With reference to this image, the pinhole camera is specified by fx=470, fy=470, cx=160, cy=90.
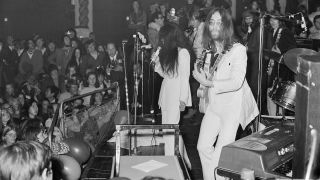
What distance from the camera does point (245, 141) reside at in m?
3.90

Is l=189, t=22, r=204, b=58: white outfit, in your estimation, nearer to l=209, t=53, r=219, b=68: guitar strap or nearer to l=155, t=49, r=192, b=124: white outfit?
l=155, t=49, r=192, b=124: white outfit

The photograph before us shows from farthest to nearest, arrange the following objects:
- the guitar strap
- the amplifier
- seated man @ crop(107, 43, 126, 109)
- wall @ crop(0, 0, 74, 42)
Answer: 1. wall @ crop(0, 0, 74, 42)
2. seated man @ crop(107, 43, 126, 109)
3. the guitar strap
4. the amplifier

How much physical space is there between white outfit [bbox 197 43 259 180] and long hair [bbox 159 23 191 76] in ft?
4.76

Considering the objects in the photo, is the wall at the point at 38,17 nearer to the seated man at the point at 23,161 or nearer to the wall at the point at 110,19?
the wall at the point at 110,19

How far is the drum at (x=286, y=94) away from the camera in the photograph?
17.4 ft

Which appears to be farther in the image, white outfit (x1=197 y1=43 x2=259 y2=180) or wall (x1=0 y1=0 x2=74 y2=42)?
wall (x1=0 y1=0 x2=74 y2=42)

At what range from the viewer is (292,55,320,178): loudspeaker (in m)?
2.75

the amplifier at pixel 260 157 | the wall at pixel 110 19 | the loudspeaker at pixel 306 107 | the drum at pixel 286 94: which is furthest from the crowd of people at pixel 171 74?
the loudspeaker at pixel 306 107

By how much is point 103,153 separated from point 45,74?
468cm

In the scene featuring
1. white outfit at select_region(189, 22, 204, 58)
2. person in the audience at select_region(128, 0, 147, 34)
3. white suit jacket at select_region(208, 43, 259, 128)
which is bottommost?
white suit jacket at select_region(208, 43, 259, 128)

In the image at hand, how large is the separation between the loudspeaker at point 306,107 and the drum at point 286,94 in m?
2.42

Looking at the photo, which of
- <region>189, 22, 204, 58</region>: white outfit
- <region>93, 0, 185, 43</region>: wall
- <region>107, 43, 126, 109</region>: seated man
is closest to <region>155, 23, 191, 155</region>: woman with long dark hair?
<region>189, 22, 204, 58</region>: white outfit

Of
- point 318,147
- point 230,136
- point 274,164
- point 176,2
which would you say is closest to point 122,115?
point 230,136

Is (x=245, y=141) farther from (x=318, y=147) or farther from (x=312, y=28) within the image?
(x=312, y=28)
